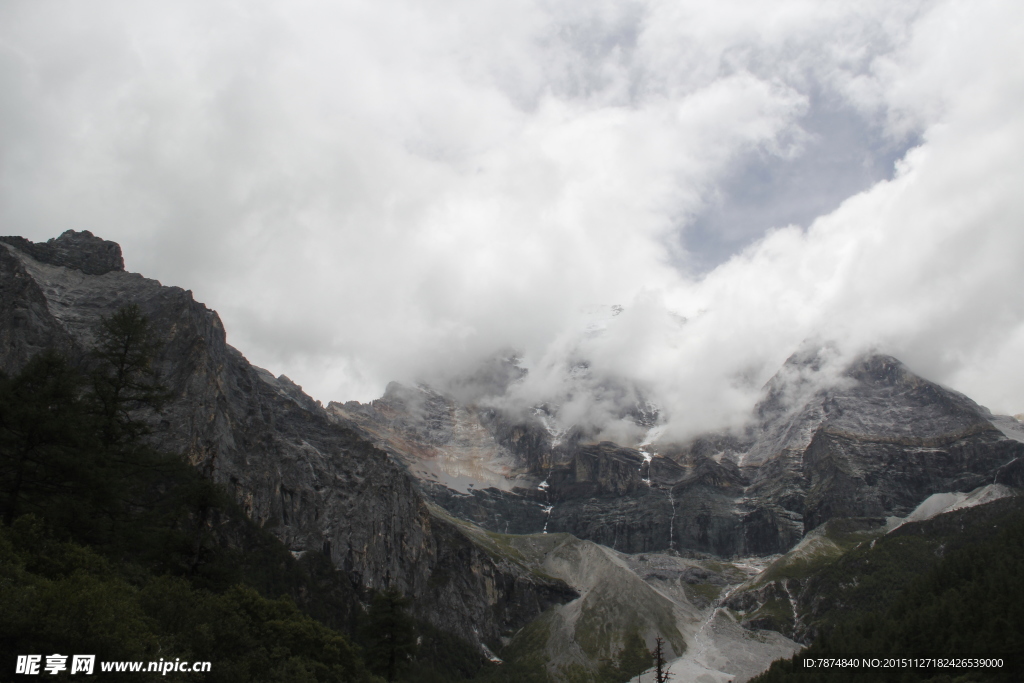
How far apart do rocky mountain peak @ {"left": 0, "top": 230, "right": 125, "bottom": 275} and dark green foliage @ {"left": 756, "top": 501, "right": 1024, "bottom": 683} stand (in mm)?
199092

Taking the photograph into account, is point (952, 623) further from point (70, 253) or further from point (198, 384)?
point (70, 253)

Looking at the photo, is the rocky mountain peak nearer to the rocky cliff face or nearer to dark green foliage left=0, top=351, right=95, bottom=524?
the rocky cliff face

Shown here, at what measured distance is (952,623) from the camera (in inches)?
4850

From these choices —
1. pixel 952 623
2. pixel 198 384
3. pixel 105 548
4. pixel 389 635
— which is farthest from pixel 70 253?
pixel 952 623

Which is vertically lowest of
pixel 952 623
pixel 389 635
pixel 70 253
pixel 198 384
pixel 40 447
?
pixel 952 623

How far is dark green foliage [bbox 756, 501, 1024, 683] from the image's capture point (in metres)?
109

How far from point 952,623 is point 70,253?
228m

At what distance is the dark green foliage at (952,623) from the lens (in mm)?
108750

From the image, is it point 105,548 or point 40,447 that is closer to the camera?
point 40,447

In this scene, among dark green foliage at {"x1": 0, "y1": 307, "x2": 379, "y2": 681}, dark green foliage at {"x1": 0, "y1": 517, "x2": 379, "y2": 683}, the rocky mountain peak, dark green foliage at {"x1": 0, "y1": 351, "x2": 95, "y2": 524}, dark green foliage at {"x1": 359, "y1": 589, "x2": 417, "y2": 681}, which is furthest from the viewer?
the rocky mountain peak

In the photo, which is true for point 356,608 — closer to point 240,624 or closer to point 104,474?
point 240,624

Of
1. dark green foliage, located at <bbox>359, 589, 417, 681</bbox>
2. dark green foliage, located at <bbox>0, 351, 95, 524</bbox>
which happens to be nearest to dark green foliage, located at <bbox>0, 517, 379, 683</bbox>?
dark green foliage, located at <bbox>0, 351, 95, 524</bbox>

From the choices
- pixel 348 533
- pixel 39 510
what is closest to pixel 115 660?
pixel 39 510

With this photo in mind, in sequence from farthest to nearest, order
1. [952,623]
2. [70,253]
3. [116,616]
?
1. [70,253]
2. [952,623]
3. [116,616]
